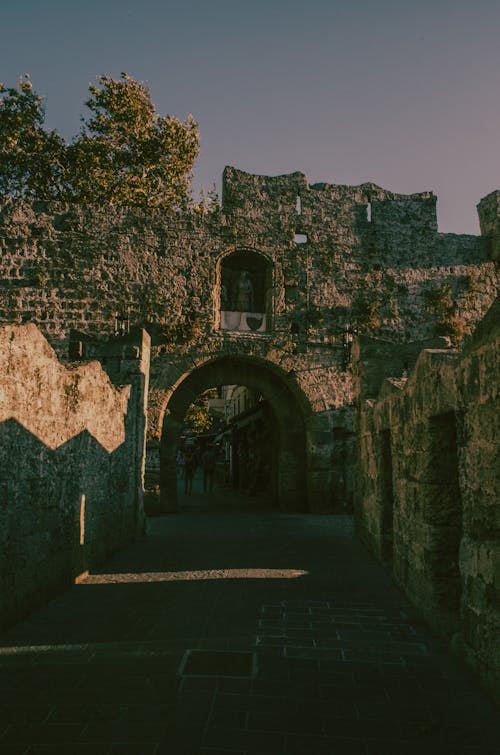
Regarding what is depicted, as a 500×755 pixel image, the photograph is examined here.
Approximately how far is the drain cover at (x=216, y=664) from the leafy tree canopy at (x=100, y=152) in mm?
17776

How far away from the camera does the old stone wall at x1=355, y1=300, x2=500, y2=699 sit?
3.02 m

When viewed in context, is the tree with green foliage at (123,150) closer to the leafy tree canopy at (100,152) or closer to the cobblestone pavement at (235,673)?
the leafy tree canopy at (100,152)

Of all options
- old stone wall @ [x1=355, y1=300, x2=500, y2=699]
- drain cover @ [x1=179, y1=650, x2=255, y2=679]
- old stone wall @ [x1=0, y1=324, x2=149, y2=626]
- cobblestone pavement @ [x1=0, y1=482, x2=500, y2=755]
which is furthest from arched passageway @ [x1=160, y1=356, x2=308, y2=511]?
drain cover @ [x1=179, y1=650, x2=255, y2=679]

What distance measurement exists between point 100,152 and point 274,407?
1122cm

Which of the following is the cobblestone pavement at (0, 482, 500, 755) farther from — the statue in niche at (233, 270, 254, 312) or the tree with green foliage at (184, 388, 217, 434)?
the tree with green foliage at (184, 388, 217, 434)

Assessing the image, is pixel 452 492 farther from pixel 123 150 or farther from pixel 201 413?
pixel 201 413

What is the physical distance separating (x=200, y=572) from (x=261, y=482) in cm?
1262

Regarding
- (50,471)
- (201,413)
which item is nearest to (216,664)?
(50,471)

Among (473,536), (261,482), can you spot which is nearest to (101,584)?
(473,536)

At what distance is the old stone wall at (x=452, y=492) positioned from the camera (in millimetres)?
3016

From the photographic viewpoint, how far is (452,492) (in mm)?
4207

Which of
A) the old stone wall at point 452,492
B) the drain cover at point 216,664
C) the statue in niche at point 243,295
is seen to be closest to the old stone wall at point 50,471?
the drain cover at point 216,664

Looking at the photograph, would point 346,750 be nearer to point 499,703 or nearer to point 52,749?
point 499,703

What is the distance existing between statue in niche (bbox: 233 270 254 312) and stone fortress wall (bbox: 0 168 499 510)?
46 cm
